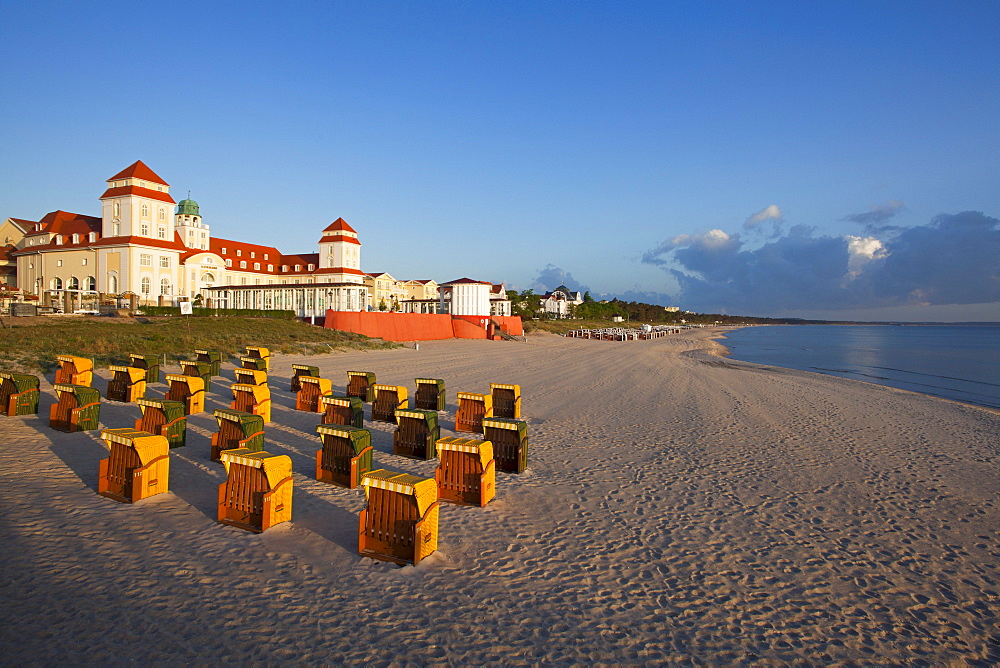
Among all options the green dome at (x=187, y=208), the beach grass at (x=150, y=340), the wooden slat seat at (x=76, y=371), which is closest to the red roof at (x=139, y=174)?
the green dome at (x=187, y=208)

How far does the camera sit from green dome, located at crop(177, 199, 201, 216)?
6869 centimetres

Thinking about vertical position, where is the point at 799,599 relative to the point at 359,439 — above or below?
below

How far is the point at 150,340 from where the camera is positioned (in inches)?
861

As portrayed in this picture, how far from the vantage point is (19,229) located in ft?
199

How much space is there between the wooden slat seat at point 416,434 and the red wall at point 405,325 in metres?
28.1

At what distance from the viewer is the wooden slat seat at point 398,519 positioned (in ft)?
15.8

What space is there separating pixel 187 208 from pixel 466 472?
76552 millimetres

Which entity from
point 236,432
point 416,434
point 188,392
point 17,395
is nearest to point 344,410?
point 416,434

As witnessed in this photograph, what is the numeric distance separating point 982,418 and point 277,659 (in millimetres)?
18223

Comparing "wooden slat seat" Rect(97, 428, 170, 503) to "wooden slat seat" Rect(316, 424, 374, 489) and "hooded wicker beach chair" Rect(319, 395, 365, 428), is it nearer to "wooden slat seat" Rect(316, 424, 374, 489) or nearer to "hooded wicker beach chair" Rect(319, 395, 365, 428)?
"wooden slat seat" Rect(316, 424, 374, 489)

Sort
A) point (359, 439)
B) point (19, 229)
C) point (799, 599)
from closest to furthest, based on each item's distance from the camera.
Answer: point (799, 599) → point (359, 439) → point (19, 229)

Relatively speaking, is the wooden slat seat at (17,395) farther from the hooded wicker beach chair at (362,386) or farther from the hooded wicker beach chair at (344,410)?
the hooded wicker beach chair at (362,386)

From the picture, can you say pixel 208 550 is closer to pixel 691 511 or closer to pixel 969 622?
pixel 691 511

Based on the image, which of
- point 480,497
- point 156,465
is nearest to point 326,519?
point 480,497
